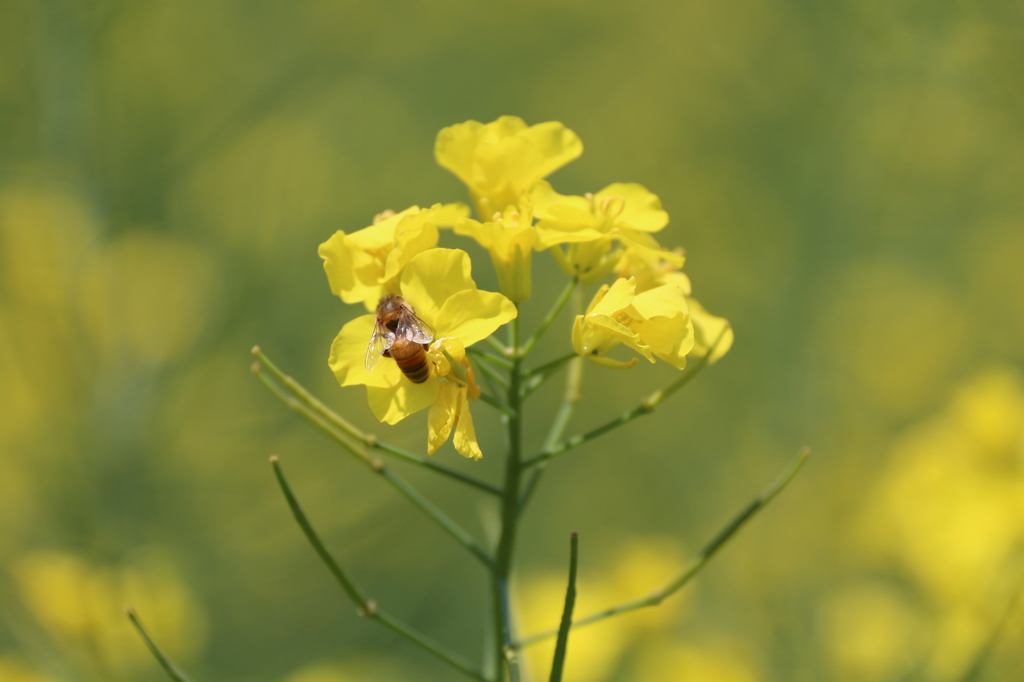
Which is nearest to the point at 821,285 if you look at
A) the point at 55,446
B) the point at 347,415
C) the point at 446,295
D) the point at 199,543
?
the point at 347,415

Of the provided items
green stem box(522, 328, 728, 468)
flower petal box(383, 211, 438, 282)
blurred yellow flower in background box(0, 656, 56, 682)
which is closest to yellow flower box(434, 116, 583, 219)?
flower petal box(383, 211, 438, 282)

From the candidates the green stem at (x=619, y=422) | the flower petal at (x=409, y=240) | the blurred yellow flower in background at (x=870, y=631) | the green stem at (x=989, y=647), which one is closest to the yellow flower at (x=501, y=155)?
the flower petal at (x=409, y=240)

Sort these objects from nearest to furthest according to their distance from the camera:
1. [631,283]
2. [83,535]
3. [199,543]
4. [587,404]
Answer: [631,283], [83,535], [199,543], [587,404]

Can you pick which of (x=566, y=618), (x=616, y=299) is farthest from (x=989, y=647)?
(x=616, y=299)

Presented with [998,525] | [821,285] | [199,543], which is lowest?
[199,543]

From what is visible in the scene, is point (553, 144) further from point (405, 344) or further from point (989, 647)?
point (989, 647)

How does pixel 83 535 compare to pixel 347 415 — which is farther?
pixel 347 415

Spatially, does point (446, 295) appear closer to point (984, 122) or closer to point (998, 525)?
point (998, 525)
